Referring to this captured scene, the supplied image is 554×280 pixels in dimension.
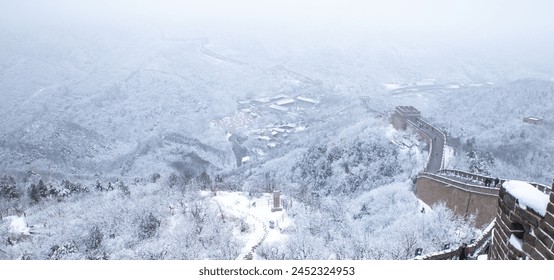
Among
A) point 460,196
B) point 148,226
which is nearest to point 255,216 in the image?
point 148,226

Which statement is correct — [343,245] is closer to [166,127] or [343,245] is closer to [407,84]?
[166,127]

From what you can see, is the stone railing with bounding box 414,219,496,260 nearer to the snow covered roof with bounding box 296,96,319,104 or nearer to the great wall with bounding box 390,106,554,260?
the great wall with bounding box 390,106,554,260

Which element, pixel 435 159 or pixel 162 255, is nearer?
pixel 162 255

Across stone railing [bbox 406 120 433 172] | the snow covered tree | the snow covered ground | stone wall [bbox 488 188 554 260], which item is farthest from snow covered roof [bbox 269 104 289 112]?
stone wall [bbox 488 188 554 260]

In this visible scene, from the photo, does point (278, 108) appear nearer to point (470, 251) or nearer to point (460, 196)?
point (460, 196)

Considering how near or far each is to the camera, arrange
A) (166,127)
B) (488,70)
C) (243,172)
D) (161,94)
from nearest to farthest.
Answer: (243,172) < (166,127) < (161,94) < (488,70)

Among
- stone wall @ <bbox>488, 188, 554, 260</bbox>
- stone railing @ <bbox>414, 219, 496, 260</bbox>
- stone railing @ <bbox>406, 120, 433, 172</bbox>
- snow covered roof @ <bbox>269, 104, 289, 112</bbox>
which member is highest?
stone wall @ <bbox>488, 188, 554, 260</bbox>

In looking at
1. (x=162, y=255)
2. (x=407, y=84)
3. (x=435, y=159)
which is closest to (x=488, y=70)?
(x=407, y=84)

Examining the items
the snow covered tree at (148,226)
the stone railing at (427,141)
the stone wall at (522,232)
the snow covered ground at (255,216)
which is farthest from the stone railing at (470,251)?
the snow covered tree at (148,226)
